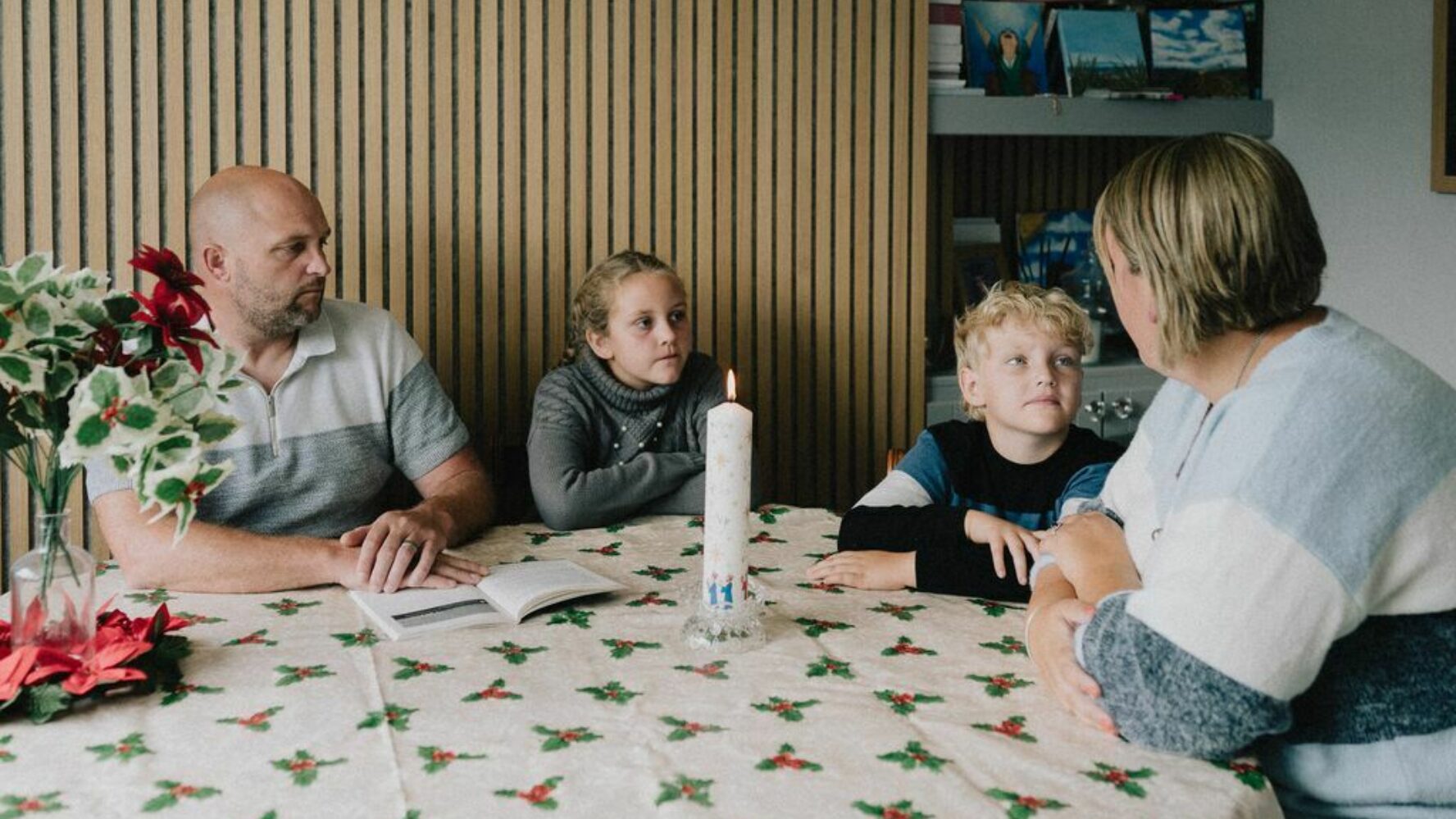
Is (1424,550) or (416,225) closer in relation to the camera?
(1424,550)

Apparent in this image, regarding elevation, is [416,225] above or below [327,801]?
above

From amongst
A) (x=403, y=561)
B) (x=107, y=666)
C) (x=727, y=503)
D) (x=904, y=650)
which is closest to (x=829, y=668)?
(x=904, y=650)

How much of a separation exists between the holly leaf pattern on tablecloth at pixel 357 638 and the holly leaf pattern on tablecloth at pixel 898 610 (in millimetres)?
701

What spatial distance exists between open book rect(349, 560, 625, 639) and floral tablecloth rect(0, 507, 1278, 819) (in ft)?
0.09

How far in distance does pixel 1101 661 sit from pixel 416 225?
2.26 metres

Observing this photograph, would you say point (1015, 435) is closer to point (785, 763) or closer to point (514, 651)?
point (514, 651)

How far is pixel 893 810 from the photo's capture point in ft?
4.31

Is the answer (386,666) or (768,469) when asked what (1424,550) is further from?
(768,469)

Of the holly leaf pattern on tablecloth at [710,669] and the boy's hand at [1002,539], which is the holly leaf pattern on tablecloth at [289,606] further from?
the boy's hand at [1002,539]

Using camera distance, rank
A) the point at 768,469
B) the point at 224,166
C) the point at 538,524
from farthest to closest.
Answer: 1. the point at 768,469
2. the point at 224,166
3. the point at 538,524

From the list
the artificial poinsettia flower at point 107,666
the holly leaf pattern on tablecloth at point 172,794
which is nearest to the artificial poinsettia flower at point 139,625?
the artificial poinsettia flower at point 107,666

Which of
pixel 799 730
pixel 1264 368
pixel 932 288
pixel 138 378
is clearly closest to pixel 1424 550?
pixel 1264 368

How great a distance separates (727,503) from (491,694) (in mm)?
362

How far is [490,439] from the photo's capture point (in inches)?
136
